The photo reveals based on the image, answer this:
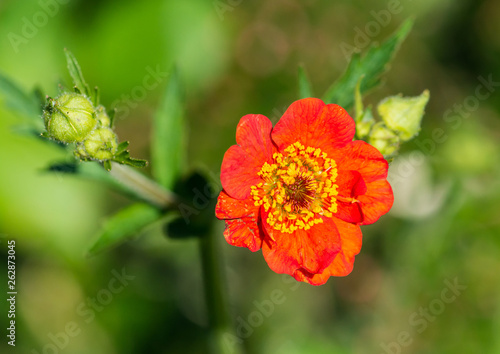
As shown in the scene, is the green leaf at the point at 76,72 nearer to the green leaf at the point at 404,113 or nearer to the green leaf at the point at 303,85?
the green leaf at the point at 303,85

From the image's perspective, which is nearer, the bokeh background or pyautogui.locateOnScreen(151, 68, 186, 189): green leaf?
pyautogui.locateOnScreen(151, 68, 186, 189): green leaf

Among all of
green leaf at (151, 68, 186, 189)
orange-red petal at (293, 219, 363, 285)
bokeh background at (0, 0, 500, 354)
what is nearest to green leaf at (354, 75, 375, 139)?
orange-red petal at (293, 219, 363, 285)

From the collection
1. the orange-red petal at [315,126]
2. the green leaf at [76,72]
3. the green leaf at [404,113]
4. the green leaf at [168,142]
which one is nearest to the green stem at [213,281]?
the green leaf at [168,142]

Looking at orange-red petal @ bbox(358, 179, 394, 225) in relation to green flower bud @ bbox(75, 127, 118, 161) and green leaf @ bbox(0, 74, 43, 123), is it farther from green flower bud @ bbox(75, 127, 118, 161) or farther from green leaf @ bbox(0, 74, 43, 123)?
green leaf @ bbox(0, 74, 43, 123)

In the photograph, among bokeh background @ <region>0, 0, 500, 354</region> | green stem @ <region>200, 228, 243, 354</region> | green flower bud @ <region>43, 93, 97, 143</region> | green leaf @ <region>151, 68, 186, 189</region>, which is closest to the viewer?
green flower bud @ <region>43, 93, 97, 143</region>

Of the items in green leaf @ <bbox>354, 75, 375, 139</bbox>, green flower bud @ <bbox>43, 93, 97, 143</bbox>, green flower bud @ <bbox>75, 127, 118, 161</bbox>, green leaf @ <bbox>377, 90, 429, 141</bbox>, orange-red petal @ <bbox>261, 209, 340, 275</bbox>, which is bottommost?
orange-red petal @ <bbox>261, 209, 340, 275</bbox>

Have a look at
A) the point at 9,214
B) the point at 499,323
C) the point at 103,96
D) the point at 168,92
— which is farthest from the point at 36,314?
the point at 499,323

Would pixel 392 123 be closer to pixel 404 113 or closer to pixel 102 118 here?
pixel 404 113
